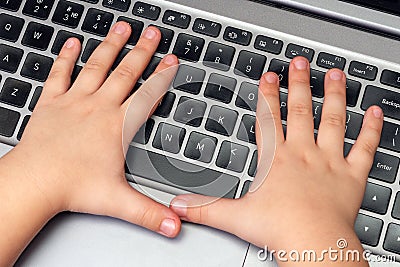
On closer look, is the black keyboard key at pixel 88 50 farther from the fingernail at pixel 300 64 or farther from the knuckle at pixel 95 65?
the fingernail at pixel 300 64

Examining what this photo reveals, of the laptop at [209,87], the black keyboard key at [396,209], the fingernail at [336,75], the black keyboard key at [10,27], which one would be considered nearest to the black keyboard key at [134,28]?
the laptop at [209,87]

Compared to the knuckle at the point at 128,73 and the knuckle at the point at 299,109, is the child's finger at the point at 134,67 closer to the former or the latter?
the knuckle at the point at 128,73

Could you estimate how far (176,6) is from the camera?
0.73 meters

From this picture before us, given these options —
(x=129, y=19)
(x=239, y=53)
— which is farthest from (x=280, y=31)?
(x=129, y=19)

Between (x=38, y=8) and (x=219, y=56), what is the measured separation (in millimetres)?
205

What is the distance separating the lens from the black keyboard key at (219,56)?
2.30 feet

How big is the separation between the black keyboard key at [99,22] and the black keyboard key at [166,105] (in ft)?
0.34

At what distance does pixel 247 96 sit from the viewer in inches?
27.3

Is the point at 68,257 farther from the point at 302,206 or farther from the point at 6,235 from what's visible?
the point at 302,206

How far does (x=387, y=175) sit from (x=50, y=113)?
0.35 metres

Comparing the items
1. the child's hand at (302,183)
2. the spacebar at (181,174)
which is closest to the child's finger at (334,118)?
the child's hand at (302,183)

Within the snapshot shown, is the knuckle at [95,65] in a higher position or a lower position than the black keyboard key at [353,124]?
lower

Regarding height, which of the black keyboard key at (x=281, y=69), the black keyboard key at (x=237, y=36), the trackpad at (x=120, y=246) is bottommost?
the trackpad at (x=120, y=246)

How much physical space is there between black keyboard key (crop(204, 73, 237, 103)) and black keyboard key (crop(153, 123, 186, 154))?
0.05 metres
